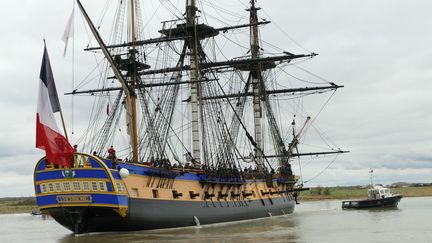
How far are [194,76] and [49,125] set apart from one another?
18.4 meters

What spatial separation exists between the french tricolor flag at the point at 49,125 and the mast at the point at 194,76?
1587 centimetres

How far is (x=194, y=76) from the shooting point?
45.8 m

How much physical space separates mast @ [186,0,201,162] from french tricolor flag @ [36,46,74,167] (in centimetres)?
1587

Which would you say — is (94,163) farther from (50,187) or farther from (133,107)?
(133,107)

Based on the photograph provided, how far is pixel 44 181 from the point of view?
31250 millimetres

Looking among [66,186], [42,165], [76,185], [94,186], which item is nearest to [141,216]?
[94,186]

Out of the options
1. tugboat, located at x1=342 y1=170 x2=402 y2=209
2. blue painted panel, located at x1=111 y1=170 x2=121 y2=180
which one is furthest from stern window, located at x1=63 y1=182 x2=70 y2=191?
tugboat, located at x1=342 y1=170 x2=402 y2=209

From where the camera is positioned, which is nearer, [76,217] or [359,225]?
[76,217]

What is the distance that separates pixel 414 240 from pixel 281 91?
3493 cm

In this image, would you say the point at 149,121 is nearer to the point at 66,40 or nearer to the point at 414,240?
the point at 66,40

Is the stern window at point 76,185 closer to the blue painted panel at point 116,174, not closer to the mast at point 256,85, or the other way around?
the blue painted panel at point 116,174

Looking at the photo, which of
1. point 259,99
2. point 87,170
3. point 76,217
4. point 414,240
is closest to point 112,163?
point 87,170

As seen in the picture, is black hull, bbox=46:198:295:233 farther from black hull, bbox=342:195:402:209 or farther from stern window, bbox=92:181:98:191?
black hull, bbox=342:195:402:209

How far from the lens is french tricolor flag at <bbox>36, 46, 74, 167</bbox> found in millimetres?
28750
